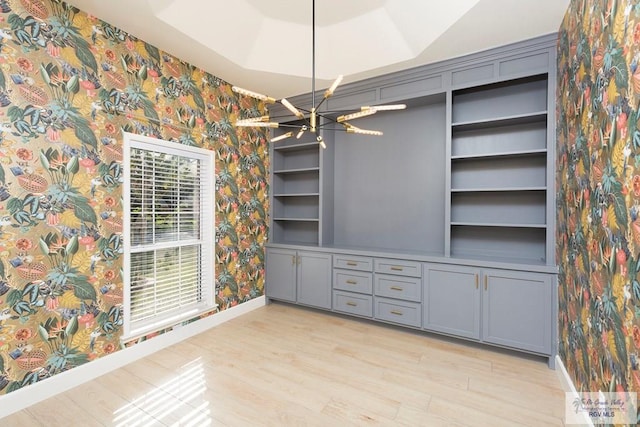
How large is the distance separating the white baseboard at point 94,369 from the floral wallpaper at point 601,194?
3378 millimetres

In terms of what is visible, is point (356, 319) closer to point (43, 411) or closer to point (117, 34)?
point (43, 411)

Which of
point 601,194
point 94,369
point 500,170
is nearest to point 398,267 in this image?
point 500,170

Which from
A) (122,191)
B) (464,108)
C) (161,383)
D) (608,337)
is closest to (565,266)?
(608,337)

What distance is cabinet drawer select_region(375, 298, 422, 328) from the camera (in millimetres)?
3209

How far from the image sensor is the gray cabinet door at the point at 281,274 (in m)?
4.08

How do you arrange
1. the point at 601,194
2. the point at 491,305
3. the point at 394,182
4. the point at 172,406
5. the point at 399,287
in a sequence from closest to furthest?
1. the point at 601,194
2. the point at 172,406
3. the point at 491,305
4. the point at 399,287
5. the point at 394,182

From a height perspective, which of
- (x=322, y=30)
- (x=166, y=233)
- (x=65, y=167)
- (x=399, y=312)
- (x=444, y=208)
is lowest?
(x=399, y=312)

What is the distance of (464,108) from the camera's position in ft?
10.9

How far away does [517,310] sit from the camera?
271 cm

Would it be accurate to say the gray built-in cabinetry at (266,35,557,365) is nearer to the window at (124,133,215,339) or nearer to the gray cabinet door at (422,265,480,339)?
the gray cabinet door at (422,265,480,339)

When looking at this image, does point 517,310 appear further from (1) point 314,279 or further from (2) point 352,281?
(1) point 314,279

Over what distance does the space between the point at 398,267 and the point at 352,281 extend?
614 mm

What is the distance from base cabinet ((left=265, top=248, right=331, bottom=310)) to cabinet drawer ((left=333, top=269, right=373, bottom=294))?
12 centimetres

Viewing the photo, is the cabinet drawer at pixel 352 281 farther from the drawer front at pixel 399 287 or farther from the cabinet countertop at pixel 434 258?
the cabinet countertop at pixel 434 258
